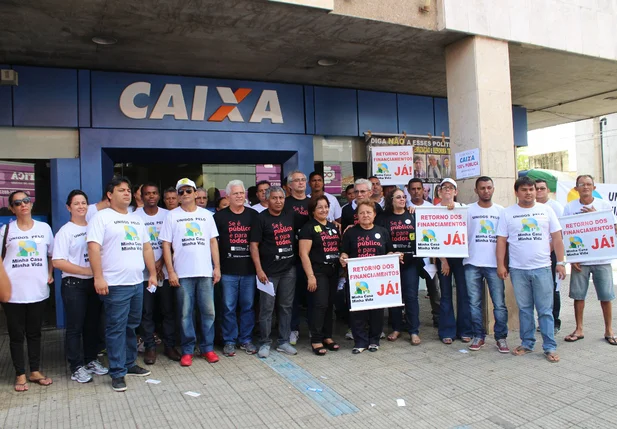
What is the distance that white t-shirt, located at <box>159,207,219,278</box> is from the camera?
5117mm

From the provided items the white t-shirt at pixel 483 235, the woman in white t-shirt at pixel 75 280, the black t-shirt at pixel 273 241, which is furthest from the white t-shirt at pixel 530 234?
the woman in white t-shirt at pixel 75 280

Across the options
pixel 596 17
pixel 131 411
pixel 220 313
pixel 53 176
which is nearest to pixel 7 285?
pixel 131 411

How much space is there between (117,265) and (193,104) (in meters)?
4.22

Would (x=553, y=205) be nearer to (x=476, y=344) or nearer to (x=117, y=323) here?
(x=476, y=344)

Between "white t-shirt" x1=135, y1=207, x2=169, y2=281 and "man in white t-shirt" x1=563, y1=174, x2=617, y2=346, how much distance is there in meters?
4.97

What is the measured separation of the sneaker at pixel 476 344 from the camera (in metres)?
5.59

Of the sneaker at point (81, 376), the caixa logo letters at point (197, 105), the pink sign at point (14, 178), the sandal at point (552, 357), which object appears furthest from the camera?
the caixa logo letters at point (197, 105)

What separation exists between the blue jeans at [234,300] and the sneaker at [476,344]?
2.64 m

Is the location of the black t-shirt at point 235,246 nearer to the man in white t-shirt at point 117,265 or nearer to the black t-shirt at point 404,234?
the man in white t-shirt at point 117,265

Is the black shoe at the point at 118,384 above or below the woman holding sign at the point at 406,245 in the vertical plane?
below

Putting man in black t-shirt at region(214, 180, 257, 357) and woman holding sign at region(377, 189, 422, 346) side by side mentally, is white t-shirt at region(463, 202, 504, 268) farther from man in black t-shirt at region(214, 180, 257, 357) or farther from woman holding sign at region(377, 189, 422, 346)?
man in black t-shirt at region(214, 180, 257, 357)

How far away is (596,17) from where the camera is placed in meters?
7.65

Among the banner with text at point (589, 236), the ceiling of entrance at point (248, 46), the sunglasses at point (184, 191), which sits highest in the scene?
the ceiling of entrance at point (248, 46)

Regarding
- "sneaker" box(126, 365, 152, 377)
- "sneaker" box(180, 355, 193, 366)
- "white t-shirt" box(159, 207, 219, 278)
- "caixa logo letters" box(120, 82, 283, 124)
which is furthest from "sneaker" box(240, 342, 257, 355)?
"caixa logo letters" box(120, 82, 283, 124)
